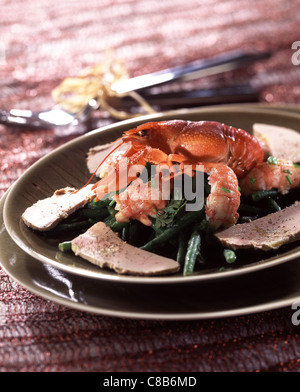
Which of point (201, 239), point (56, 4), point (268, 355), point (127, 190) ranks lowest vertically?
point (268, 355)

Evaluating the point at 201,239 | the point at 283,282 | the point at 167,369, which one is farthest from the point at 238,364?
the point at 201,239

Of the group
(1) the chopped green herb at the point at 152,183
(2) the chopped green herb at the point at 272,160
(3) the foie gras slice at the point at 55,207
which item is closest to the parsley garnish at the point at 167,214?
(1) the chopped green herb at the point at 152,183

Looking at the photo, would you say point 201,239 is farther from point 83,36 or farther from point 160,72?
point 83,36

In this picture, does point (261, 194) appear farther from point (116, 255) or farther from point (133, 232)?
point (116, 255)

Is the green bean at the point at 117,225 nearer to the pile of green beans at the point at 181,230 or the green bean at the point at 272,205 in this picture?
the pile of green beans at the point at 181,230

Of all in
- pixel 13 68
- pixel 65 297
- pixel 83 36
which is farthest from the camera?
pixel 83 36

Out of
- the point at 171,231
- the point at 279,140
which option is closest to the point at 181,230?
the point at 171,231

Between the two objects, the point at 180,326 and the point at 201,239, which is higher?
the point at 201,239

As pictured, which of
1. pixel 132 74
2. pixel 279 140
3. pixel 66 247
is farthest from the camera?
pixel 132 74
